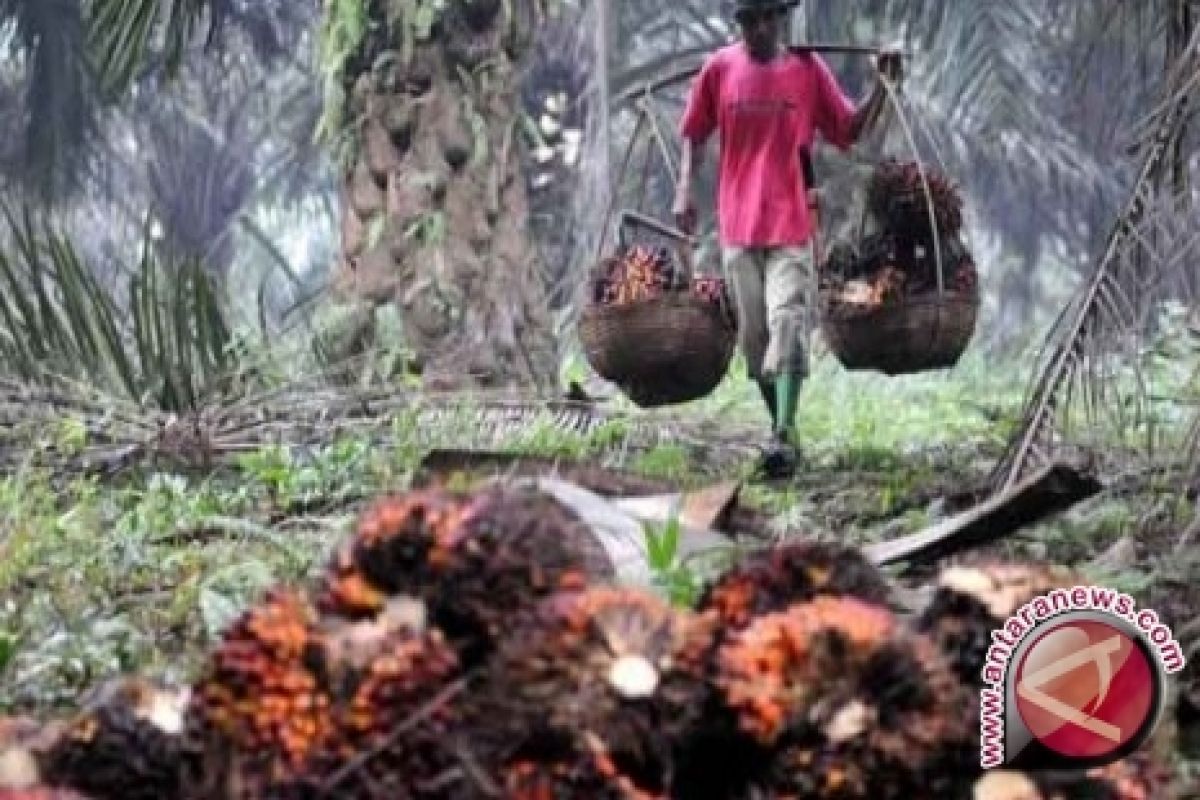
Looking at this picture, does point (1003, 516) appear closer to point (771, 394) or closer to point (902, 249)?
point (902, 249)

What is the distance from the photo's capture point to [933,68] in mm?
17359

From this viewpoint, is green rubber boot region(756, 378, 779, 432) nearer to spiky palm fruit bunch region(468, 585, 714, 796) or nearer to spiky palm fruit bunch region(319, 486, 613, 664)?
spiky palm fruit bunch region(319, 486, 613, 664)

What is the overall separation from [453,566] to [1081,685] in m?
0.71

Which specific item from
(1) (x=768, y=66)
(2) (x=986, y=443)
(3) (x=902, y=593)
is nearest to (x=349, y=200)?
(1) (x=768, y=66)

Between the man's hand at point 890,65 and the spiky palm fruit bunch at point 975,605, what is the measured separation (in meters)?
4.04

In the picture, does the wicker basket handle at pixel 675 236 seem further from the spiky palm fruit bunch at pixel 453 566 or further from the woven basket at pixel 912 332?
the spiky palm fruit bunch at pixel 453 566

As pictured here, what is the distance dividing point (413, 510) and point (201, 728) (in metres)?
0.35

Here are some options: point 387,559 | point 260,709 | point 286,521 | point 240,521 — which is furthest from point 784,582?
point 286,521

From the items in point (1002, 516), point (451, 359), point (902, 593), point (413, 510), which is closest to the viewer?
point (413, 510)

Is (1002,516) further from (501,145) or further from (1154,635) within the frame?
(501,145)

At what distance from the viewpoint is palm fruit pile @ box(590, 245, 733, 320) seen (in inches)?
256

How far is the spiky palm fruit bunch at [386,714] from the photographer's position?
2.13 metres

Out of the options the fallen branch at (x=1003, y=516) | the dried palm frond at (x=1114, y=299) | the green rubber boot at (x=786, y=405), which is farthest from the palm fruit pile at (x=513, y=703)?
the green rubber boot at (x=786, y=405)

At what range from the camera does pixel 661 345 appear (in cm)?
647
